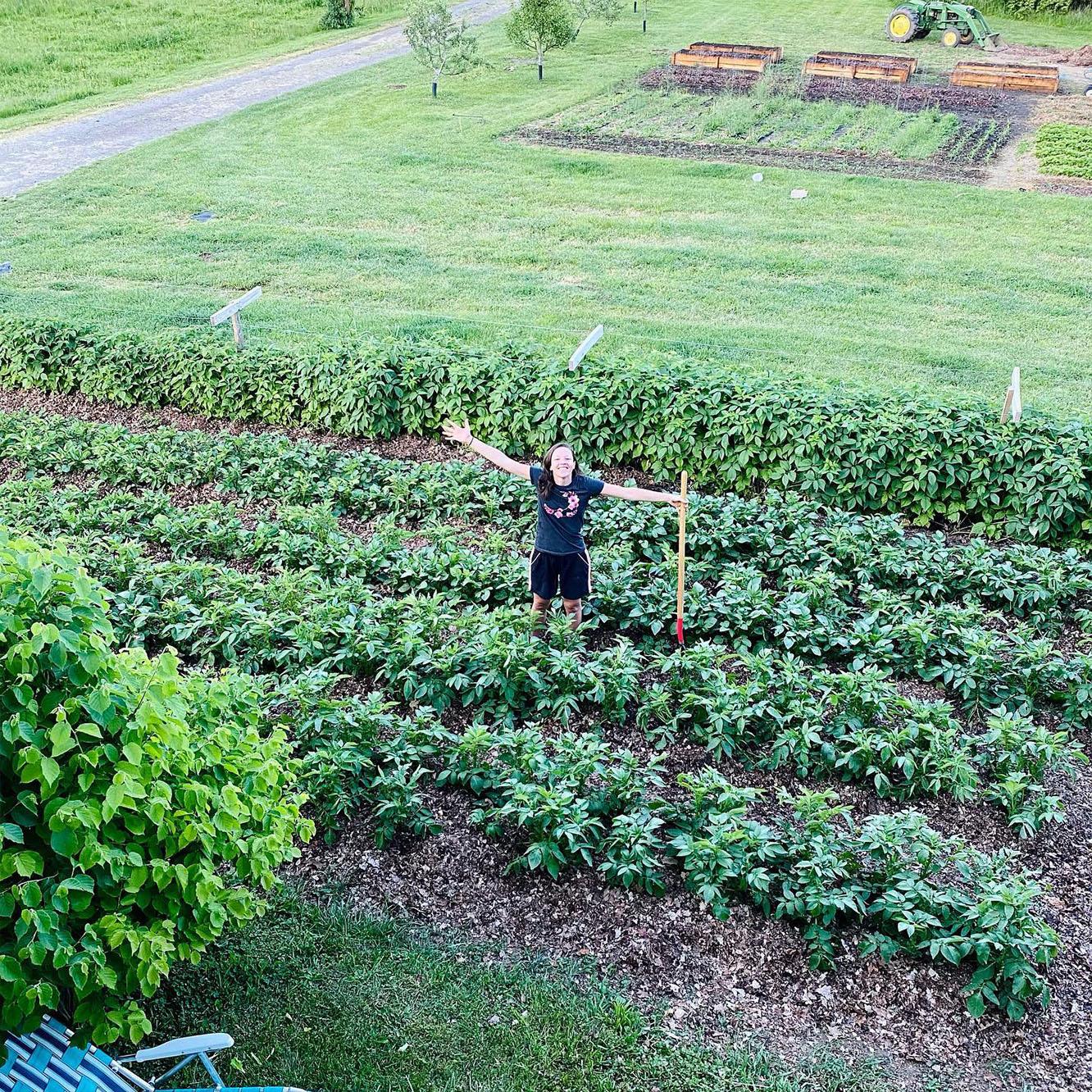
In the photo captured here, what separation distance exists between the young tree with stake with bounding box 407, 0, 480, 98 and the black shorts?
18.2 metres

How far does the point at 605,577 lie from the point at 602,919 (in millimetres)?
2801

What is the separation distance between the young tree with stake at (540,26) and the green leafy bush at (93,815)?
21545 mm

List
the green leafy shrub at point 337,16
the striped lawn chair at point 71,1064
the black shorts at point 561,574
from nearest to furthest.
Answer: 1. the striped lawn chair at point 71,1064
2. the black shorts at point 561,574
3. the green leafy shrub at point 337,16

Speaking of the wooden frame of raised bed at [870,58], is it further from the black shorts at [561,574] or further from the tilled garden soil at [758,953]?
the tilled garden soil at [758,953]

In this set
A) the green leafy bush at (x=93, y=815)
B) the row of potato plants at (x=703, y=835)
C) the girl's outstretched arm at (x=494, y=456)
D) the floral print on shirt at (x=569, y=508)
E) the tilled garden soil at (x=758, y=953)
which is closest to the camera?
the green leafy bush at (x=93, y=815)

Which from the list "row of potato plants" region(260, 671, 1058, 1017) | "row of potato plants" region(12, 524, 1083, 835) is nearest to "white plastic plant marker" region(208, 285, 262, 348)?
"row of potato plants" region(12, 524, 1083, 835)

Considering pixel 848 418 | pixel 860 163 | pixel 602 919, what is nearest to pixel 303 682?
pixel 602 919

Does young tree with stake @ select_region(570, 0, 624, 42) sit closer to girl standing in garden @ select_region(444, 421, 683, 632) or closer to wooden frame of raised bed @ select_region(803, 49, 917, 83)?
wooden frame of raised bed @ select_region(803, 49, 917, 83)

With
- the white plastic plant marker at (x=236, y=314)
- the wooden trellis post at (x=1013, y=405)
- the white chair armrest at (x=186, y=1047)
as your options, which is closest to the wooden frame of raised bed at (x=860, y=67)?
the white plastic plant marker at (x=236, y=314)

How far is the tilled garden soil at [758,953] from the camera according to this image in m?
5.12

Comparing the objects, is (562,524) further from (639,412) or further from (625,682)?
(639,412)

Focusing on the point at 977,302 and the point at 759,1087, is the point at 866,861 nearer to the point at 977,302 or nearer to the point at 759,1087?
the point at 759,1087

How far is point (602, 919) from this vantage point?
578 centimetres

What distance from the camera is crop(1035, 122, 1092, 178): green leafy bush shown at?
1828cm
